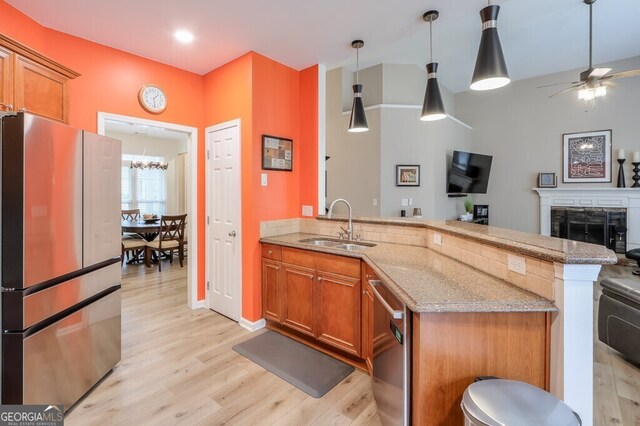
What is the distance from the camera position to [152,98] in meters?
3.28

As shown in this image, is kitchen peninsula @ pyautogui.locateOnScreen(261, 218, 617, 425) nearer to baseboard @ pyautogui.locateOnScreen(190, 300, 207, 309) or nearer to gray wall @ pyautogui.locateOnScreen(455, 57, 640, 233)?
baseboard @ pyautogui.locateOnScreen(190, 300, 207, 309)

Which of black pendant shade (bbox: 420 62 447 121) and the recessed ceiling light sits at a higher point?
the recessed ceiling light

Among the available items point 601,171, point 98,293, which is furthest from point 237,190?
point 601,171

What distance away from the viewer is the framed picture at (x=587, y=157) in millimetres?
5629

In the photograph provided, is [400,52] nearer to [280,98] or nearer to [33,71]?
[280,98]

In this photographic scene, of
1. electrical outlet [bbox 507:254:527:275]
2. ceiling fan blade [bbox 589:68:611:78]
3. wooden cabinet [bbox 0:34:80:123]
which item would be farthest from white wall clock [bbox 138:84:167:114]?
ceiling fan blade [bbox 589:68:611:78]

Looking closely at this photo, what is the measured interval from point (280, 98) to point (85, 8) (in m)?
1.76

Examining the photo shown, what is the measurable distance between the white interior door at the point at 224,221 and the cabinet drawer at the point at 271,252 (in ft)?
0.89

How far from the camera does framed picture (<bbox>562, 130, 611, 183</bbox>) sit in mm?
5629

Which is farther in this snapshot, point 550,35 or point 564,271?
point 550,35

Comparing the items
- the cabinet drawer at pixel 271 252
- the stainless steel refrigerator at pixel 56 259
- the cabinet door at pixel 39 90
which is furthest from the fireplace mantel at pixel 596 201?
the cabinet door at pixel 39 90

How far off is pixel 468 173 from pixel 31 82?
A: 6287mm

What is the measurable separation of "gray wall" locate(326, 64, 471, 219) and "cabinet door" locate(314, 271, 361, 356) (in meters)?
2.91

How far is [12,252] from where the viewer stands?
5.26 feet
